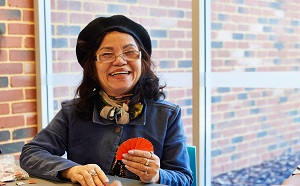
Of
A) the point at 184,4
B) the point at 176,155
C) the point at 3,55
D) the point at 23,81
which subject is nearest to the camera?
the point at 176,155

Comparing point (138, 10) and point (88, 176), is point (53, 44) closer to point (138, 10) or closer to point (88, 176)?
point (138, 10)

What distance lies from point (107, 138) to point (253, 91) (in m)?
0.74

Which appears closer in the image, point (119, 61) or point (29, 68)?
point (119, 61)

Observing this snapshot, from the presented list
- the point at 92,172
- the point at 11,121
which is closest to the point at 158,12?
the point at 11,121

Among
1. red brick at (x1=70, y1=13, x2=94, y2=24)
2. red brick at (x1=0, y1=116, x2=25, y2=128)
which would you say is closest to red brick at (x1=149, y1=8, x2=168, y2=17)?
red brick at (x1=70, y1=13, x2=94, y2=24)

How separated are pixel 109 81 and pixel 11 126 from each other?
1386mm

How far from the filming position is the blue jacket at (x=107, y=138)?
160cm

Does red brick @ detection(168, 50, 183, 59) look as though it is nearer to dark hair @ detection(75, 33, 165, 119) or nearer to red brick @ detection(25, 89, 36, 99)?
dark hair @ detection(75, 33, 165, 119)

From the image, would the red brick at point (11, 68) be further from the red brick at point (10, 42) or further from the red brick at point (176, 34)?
the red brick at point (176, 34)

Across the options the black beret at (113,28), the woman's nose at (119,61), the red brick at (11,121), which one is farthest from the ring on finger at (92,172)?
the red brick at (11,121)

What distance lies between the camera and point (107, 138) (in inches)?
65.9

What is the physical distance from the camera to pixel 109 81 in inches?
66.8

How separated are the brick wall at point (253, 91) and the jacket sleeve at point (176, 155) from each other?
1.58ft

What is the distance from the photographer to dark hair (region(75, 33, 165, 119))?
174cm
